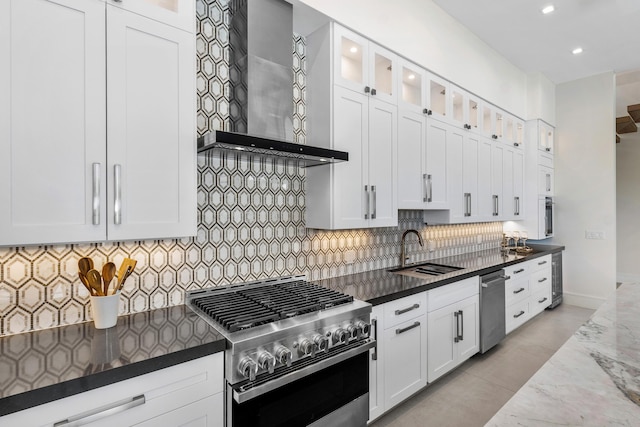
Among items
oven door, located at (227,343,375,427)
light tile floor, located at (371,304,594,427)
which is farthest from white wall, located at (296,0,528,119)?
light tile floor, located at (371,304,594,427)

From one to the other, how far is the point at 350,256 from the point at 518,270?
227cm

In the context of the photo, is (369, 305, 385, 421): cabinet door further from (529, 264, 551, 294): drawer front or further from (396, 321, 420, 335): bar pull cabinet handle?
(529, 264, 551, 294): drawer front

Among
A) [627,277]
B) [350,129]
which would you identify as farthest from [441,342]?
[627,277]

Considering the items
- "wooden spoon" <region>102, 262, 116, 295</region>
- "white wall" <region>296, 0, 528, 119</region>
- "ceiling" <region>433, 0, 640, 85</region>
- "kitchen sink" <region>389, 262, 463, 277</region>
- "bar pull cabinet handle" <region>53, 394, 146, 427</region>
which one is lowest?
"bar pull cabinet handle" <region>53, 394, 146, 427</region>

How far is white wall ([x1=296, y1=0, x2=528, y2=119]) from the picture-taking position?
2.36 metres

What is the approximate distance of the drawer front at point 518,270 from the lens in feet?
11.8

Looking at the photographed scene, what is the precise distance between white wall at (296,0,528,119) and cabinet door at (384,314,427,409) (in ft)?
→ 6.85

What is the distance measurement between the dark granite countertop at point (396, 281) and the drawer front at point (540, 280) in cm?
79

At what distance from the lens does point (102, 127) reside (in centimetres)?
139

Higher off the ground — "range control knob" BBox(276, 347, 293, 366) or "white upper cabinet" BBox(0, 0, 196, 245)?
"white upper cabinet" BBox(0, 0, 196, 245)

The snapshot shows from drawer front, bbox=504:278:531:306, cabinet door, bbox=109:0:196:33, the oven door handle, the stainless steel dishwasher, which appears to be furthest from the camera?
drawer front, bbox=504:278:531:306

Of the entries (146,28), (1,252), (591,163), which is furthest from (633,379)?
(591,163)

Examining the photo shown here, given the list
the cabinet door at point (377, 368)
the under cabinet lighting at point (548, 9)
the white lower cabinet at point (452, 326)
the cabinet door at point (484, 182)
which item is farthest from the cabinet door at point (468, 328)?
the under cabinet lighting at point (548, 9)

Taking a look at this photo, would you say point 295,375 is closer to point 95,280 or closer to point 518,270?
point 95,280
